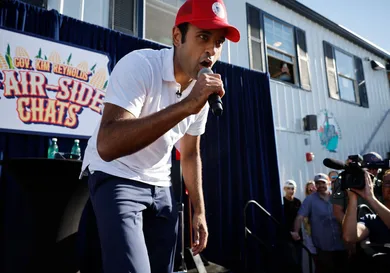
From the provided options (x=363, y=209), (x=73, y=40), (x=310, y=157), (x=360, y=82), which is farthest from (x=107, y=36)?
(x=360, y=82)

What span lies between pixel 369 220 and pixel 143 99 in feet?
9.54

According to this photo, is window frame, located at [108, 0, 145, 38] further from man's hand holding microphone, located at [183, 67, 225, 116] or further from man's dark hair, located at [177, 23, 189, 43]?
man's hand holding microphone, located at [183, 67, 225, 116]

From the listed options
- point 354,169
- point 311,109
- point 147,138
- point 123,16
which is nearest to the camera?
point 147,138

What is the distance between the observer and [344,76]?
30.5 ft

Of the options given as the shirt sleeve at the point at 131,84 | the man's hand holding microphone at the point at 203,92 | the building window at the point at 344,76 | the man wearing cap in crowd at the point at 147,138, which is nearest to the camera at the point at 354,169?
the man wearing cap in crowd at the point at 147,138

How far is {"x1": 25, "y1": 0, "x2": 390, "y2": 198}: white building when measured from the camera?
5230mm

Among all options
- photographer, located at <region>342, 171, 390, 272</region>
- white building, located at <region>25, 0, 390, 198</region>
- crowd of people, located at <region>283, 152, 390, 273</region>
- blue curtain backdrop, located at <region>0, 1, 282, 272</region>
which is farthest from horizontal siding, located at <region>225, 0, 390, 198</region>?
photographer, located at <region>342, 171, 390, 272</region>

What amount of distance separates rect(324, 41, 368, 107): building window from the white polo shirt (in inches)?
321

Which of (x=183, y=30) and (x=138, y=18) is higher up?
(x=138, y=18)

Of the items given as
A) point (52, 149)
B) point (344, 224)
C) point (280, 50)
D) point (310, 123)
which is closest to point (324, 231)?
point (344, 224)

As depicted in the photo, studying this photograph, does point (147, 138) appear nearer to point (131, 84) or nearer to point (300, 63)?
point (131, 84)

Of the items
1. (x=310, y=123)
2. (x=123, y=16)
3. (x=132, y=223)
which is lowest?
(x=132, y=223)

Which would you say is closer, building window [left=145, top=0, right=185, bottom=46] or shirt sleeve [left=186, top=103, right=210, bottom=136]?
shirt sleeve [left=186, top=103, right=210, bottom=136]

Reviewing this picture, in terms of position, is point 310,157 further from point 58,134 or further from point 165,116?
point 165,116
